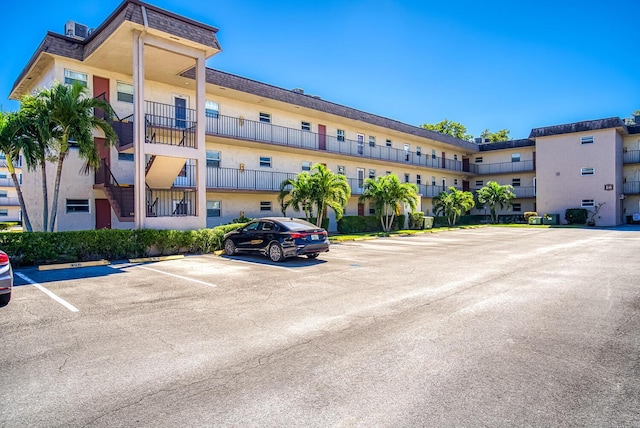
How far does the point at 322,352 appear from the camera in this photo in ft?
15.4

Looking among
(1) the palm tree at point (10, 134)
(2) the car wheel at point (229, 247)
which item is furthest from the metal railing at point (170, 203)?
(1) the palm tree at point (10, 134)

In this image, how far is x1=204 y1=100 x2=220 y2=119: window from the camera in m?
21.5

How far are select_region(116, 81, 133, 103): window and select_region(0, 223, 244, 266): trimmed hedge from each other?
7523 mm

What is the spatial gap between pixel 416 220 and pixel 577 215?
16524 mm

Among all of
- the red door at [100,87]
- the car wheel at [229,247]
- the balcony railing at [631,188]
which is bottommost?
the car wheel at [229,247]

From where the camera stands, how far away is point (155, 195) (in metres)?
17.8

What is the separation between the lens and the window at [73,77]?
16266 mm

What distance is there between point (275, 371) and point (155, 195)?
1552 centimetres

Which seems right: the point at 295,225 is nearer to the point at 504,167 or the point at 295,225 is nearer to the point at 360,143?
the point at 360,143

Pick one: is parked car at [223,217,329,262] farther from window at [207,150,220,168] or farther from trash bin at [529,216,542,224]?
trash bin at [529,216,542,224]

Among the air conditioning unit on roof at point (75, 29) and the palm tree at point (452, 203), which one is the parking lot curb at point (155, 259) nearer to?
the air conditioning unit on roof at point (75, 29)

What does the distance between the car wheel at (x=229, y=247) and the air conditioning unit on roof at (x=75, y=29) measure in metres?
13.1

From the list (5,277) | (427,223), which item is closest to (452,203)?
(427,223)

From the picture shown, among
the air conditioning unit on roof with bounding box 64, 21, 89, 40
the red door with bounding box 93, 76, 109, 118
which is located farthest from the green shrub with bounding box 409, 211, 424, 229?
the air conditioning unit on roof with bounding box 64, 21, 89, 40
